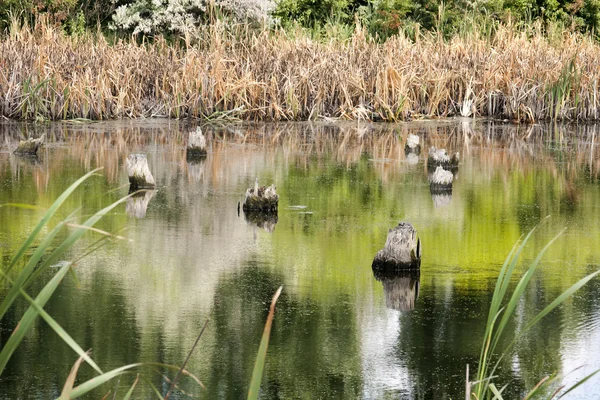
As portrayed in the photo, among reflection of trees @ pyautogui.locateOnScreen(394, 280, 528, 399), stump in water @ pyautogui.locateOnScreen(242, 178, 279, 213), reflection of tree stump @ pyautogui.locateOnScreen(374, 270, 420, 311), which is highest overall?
stump in water @ pyautogui.locateOnScreen(242, 178, 279, 213)

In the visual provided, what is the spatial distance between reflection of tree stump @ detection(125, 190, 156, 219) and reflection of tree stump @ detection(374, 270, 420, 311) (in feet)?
9.76

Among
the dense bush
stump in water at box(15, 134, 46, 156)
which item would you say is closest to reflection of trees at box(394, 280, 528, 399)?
stump in water at box(15, 134, 46, 156)

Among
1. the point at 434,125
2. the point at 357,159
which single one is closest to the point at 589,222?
the point at 357,159

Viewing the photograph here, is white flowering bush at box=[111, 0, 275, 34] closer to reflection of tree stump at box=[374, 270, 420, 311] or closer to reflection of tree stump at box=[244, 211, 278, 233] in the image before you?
reflection of tree stump at box=[244, 211, 278, 233]

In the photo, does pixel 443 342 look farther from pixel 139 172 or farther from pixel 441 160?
pixel 441 160

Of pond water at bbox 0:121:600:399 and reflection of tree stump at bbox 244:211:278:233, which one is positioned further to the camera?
reflection of tree stump at bbox 244:211:278:233

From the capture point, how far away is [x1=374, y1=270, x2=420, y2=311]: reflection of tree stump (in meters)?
6.75

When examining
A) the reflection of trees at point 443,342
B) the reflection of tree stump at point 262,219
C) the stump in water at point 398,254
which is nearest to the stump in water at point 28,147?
the reflection of tree stump at point 262,219

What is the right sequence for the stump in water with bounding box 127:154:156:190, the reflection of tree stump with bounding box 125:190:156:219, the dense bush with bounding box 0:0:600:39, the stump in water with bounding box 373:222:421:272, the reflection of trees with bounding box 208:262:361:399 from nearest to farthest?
the reflection of trees with bounding box 208:262:361:399 → the stump in water with bounding box 373:222:421:272 → the reflection of tree stump with bounding box 125:190:156:219 → the stump in water with bounding box 127:154:156:190 → the dense bush with bounding box 0:0:600:39

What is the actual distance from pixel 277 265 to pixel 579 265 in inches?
88.0

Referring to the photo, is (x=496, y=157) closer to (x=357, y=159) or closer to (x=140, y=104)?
(x=357, y=159)

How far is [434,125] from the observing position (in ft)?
59.3

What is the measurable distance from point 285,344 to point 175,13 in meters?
18.7

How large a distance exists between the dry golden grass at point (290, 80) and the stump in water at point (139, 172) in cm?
666
